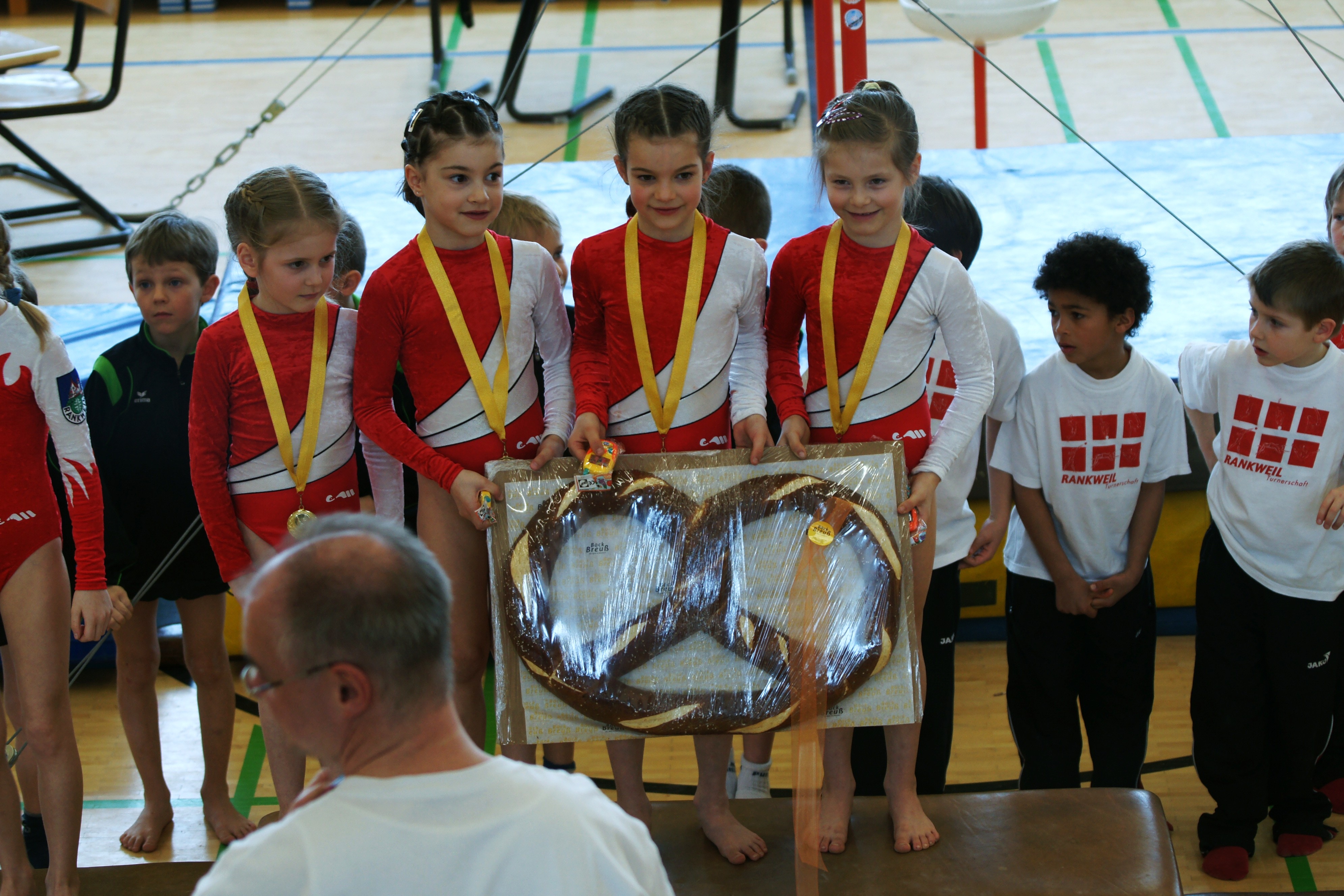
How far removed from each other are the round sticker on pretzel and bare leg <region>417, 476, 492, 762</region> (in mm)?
640

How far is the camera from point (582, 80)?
809 centimetres

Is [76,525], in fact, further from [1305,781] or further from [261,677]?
[1305,781]

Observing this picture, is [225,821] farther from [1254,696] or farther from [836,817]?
[1254,696]

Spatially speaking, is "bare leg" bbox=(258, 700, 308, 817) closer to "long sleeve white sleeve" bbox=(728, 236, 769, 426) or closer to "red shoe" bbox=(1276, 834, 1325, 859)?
"long sleeve white sleeve" bbox=(728, 236, 769, 426)

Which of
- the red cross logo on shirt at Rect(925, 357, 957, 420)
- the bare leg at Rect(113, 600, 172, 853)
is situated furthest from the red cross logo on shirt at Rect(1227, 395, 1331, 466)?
the bare leg at Rect(113, 600, 172, 853)

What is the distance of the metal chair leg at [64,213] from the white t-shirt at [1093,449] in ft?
15.3

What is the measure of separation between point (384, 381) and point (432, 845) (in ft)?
4.18

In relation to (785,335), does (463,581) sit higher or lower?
lower

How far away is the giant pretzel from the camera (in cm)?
216

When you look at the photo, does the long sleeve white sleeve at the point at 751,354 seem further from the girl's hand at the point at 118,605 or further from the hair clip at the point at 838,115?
the girl's hand at the point at 118,605

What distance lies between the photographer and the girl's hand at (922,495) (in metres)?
2.20

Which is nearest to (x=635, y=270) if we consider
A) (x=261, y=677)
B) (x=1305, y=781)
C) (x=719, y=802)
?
(x=719, y=802)

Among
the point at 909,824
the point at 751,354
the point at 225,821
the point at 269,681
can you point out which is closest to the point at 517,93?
the point at 225,821

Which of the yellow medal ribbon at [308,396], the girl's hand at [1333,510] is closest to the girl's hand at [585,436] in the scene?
the yellow medal ribbon at [308,396]
